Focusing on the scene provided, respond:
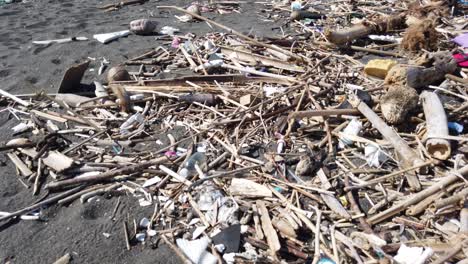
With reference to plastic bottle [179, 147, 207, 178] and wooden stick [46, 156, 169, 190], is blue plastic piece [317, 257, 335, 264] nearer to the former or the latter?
plastic bottle [179, 147, 207, 178]

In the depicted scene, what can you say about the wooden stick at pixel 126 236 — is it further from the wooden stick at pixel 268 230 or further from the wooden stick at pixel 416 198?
the wooden stick at pixel 416 198

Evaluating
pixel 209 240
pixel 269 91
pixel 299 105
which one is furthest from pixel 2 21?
pixel 209 240

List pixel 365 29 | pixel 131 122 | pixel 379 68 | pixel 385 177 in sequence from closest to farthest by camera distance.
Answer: pixel 385 177
pixel 131 122
pixel 379 68
pixel 365 29

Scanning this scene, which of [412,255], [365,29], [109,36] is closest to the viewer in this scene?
[412,255]

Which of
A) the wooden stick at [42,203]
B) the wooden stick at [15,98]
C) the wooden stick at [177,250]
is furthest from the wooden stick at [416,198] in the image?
the wooden stick at [15,98]

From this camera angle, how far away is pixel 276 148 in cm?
371

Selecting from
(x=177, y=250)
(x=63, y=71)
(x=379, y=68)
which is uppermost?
(x=379, y=68)

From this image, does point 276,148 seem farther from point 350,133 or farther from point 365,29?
point 365,29

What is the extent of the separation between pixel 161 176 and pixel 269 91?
1629mm

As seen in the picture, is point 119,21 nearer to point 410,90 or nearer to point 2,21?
point 2,21

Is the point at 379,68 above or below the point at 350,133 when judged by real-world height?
above

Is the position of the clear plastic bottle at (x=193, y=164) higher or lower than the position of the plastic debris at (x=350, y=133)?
lower

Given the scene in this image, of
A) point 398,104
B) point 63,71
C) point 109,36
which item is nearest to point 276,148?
point 398,104

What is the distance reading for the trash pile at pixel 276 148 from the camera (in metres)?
2.80
